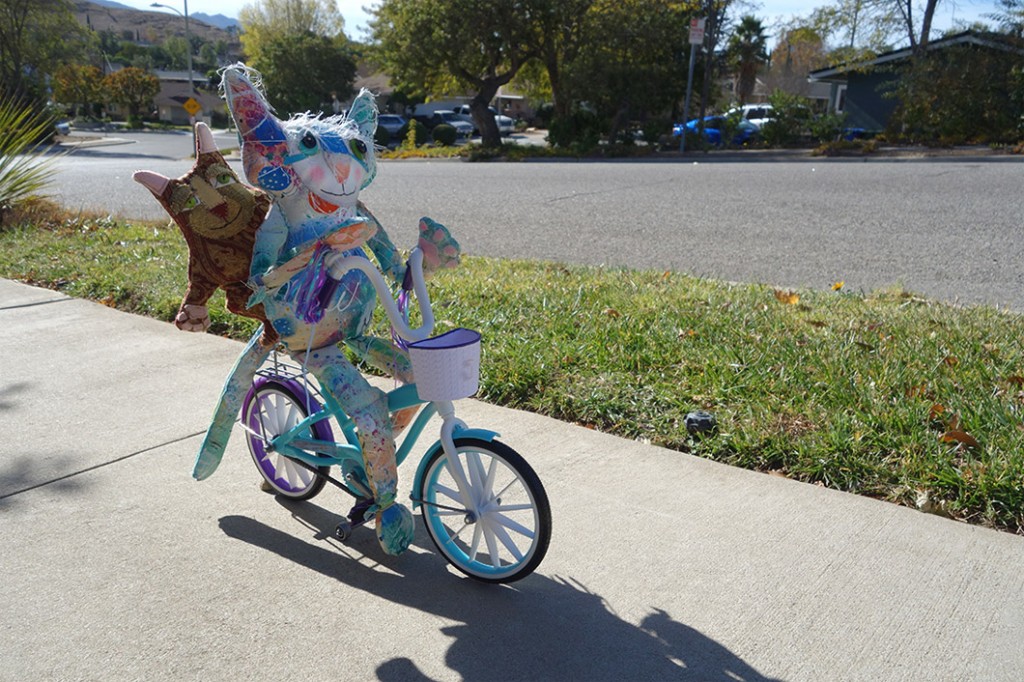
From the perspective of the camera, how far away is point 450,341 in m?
2.69

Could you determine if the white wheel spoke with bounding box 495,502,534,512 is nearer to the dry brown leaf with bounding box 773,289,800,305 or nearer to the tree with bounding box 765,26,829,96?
the dry brown leaf with bounding box 773,289,800,305

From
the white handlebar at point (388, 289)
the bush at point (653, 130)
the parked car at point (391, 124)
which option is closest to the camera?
the white handlebar at point (388, 289)

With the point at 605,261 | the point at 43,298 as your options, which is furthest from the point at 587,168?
the point at 43,298

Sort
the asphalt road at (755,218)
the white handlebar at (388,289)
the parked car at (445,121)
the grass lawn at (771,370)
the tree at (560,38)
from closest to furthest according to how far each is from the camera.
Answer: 1. the white handlebar at (388,289)
2. the grass lawn at (771,370)
3. the asphalt road at (755,218)
4. the tree at (560,38)
5. the parked car at (445,121)

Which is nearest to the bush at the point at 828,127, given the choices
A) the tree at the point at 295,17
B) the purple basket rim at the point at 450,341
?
the purple basket rim at the point at 450,341

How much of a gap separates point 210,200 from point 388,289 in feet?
2.39

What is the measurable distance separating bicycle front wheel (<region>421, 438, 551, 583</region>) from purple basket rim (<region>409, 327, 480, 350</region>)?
0.36 m

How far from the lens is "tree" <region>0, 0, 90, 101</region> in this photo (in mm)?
38438

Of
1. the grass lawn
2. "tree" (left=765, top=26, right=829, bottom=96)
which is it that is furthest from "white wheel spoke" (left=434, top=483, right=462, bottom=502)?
"tree" (left=765, top=26, right=829, bottom=96)

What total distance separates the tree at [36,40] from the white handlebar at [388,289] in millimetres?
40120

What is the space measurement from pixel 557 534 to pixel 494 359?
175 cm

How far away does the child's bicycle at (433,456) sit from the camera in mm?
2721

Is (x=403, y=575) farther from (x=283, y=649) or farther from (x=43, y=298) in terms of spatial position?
(x=43, y=298)

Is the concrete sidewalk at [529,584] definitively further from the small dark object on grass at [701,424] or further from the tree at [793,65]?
the tree at [793,65]
